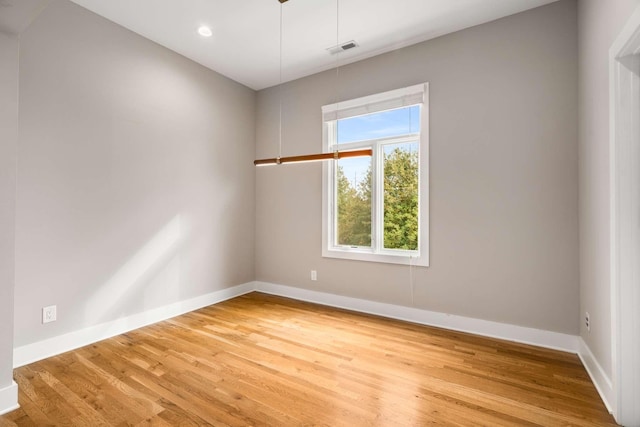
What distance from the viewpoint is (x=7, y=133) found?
198 centimetres

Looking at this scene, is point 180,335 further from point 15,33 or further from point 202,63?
point 202,63

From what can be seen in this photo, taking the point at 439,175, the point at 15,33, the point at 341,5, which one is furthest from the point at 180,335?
the point at 341,5

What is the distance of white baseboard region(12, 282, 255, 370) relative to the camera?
2.61 metres

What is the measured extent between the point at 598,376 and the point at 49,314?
4384 millimetres

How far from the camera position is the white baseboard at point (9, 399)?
6.38ft

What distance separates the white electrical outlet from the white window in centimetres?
286

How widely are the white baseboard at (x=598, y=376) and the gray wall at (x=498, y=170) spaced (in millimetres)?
248

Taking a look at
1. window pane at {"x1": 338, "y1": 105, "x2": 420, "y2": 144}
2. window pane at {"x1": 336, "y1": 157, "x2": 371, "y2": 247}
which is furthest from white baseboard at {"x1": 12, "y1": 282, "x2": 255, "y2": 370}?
window pane at {"x1": 338, "y1": 105, "x2": 420, "y2": 144}

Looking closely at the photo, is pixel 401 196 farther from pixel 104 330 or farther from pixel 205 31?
pixel 104 330

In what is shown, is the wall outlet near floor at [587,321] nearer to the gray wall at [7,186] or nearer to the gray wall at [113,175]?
the gray wall at [113,175]

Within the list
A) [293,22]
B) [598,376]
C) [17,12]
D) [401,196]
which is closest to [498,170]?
[401,196]

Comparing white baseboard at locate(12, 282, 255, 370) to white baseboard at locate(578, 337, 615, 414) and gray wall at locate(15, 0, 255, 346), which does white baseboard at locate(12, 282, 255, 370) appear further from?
white baseboard at locate(578, 337, 615, 414)

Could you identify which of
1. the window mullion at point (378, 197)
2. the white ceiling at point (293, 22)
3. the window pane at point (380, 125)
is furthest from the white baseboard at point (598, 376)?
the white ceiling at point (293, 22)

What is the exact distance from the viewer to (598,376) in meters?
2.22
